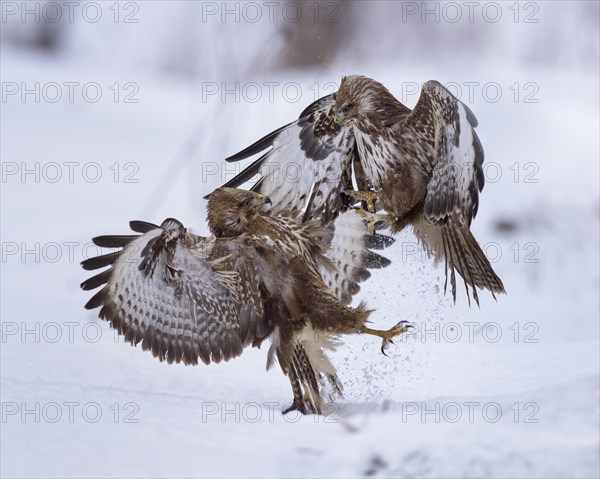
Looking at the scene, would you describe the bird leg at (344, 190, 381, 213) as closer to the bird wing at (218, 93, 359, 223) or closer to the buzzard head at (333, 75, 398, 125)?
the bird wing at (218, 93, 359, 223)

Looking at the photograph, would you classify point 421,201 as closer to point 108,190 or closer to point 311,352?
point 311,352

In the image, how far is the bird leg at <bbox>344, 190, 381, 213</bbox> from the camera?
514cm

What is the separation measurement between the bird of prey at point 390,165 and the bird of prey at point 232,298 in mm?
641

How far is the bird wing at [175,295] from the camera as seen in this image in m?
4.00

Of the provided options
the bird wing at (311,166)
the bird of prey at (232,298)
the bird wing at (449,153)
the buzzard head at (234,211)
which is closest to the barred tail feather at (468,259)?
the bird wing at (449,153)

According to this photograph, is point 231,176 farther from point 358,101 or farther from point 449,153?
point 449,153

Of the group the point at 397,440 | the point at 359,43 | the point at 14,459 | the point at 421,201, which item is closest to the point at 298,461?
the point at 397,440

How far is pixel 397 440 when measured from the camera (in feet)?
12.0

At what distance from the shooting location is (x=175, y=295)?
425 cm

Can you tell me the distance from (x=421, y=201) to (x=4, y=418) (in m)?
2.31

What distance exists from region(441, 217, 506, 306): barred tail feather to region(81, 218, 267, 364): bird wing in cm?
115

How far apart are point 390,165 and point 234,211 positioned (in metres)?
1.03

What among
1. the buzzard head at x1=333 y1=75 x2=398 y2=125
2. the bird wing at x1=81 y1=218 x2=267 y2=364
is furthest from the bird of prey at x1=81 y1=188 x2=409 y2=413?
the buzzard head at x1=333 y1=75 x2=398 y2=125

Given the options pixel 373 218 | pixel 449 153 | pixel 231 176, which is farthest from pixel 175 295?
pixel 231 176
